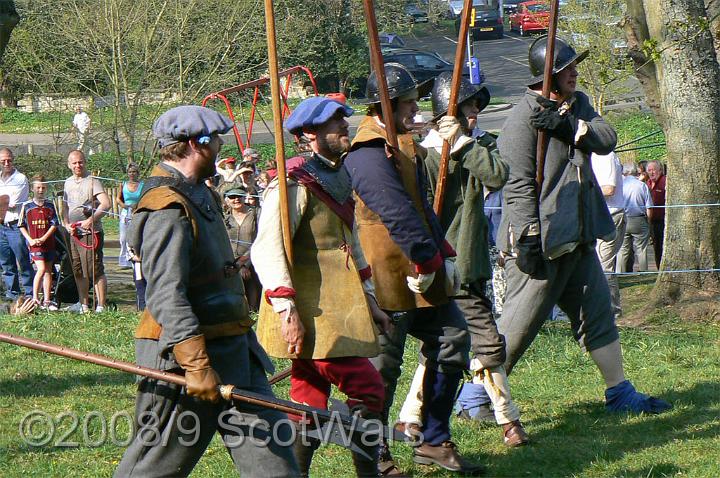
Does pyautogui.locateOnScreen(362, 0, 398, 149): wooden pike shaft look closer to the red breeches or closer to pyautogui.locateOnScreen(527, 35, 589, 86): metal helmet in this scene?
the red breeches

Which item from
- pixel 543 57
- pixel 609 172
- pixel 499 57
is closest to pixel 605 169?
pixel 609 172

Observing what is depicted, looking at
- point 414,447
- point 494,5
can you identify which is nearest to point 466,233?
point 414,447

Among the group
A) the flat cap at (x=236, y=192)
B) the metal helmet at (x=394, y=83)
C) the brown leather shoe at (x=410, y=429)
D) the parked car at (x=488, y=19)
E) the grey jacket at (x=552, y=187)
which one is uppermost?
the parked car at (x=488, y=19)

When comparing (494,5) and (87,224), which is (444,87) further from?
(494,5)

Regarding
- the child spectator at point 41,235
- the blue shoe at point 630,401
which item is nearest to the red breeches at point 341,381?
the blue shoe at point 630,401

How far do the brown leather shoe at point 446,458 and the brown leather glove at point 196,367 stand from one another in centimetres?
203

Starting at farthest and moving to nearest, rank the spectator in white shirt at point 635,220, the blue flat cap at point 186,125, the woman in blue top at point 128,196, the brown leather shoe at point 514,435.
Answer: the woman in blue top at point 128,196 < the spectator in white shirt at point 635,220 < the brown leather shoe at point 514,435 < the blue flat cap at point 186,125

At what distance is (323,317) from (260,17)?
761 inches

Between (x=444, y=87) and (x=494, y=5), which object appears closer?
(x=444, y=87)

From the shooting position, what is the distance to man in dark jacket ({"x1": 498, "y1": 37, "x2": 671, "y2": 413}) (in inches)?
257

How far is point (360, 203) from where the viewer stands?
5496 mm

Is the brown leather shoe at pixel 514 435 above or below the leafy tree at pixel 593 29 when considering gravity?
below

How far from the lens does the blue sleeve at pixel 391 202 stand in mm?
5246

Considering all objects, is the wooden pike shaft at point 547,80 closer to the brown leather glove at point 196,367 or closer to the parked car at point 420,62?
the brown leather glove at point 196,367
